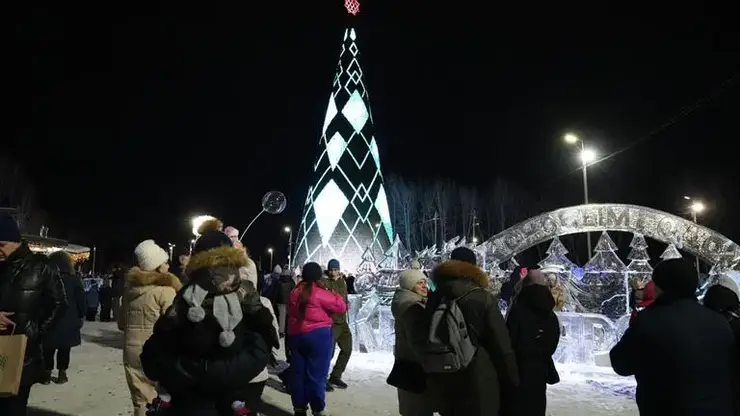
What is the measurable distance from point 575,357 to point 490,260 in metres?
5.74

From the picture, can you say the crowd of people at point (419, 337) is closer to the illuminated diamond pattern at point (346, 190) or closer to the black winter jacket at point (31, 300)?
the black winter jacket at point (31, 300)

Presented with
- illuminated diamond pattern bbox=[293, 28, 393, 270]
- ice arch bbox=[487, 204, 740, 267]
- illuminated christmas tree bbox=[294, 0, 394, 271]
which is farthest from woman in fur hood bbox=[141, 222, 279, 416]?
illuminated diamond pattern bbox=[293, 28, 393, 270]

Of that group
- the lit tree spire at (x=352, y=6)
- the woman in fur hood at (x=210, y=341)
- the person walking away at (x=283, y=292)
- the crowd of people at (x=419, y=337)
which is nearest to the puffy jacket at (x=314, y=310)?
the crowd of people at (x=419, y=337)

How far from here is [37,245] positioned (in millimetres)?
20172

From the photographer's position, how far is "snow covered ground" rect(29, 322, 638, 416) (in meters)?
6.58

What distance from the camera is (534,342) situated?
4500 mm

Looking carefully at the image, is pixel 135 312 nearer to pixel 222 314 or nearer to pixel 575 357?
pixel 222 314

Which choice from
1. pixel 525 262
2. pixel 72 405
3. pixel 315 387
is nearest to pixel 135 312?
pixel 315 387

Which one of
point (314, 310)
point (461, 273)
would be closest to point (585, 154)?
point (314, 310)

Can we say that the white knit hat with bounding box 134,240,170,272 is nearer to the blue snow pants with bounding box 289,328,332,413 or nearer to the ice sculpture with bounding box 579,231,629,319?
the blue snow pants with bounding box 289,328,332,413

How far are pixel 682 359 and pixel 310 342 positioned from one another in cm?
396

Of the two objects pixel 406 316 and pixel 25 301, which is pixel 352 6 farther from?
pixel 25 301

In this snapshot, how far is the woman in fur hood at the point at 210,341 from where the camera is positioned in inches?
107

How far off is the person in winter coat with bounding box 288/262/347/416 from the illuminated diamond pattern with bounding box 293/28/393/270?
17088 millimetres
